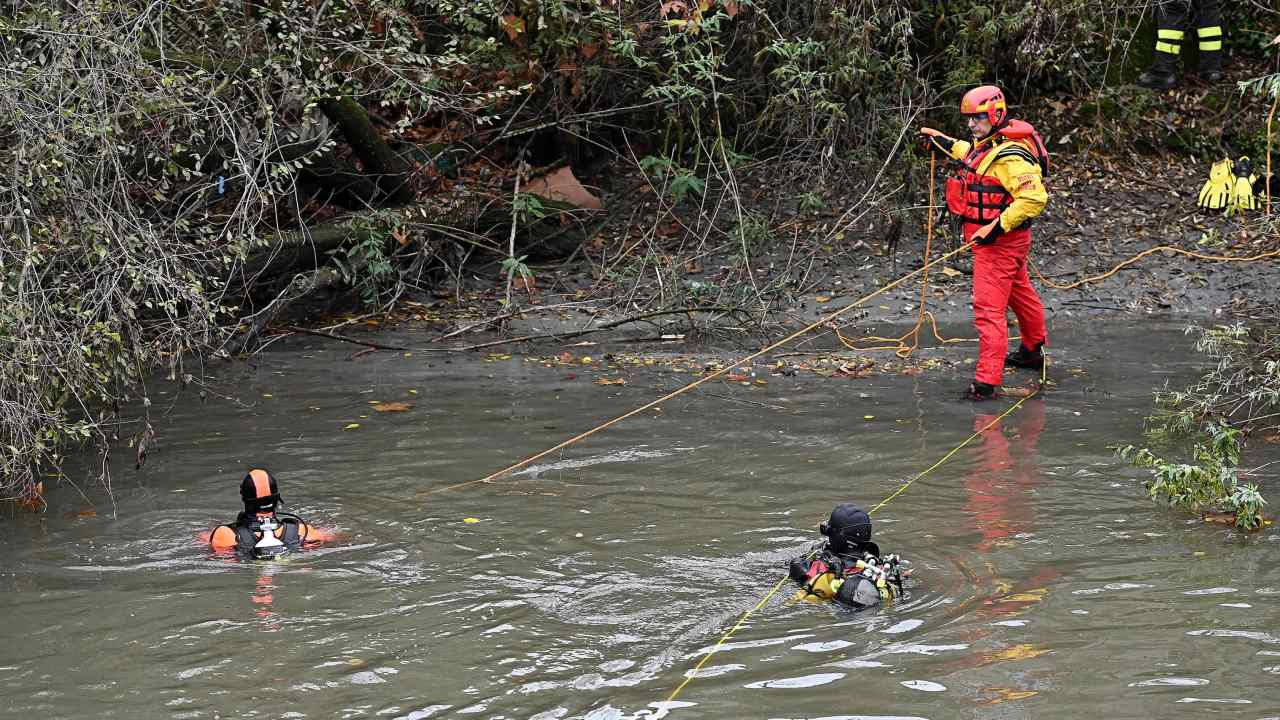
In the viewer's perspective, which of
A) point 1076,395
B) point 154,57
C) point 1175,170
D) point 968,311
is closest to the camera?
point 154,57

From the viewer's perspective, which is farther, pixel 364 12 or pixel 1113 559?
pixel 364 12

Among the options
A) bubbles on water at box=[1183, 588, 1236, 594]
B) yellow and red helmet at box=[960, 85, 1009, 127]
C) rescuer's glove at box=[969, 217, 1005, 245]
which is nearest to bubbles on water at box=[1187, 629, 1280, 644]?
bubbles on water at box=[1183, 588, 1236, 594]

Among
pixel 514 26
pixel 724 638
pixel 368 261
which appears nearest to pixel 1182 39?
pixel 514 26

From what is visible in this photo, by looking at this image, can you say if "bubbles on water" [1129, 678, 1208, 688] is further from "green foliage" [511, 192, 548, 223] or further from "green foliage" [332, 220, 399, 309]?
"green foliage" [511, 192, 548, 223]

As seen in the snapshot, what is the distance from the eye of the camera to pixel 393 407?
10.3m

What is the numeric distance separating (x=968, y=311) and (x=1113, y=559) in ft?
21.6

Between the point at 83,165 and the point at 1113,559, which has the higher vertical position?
the point at 83,165

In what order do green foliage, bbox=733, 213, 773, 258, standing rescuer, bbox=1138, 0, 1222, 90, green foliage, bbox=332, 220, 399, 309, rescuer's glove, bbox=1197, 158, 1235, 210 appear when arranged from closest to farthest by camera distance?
green foliage, bbox=332, 220, 399, 309 → green foliage, bbox=733, 213, 773, 258 → rescuer's glove, bbox=1197, 158, 1235, 210 → standing rescuer, bbox=1138, 0, 1222, 90

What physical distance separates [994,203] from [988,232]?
227mm

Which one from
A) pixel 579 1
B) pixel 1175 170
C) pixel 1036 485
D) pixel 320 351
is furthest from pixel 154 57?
pixel 1175 170

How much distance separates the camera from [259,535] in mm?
6980

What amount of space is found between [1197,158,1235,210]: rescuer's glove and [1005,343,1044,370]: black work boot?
464 cm

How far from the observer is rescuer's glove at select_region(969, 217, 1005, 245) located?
33.8 ft

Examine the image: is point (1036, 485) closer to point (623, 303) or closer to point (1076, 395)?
point (1076, 395)
